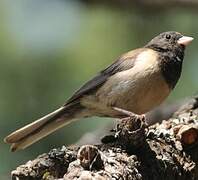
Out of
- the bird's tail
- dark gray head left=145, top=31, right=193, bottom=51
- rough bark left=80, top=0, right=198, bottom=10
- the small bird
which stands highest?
rough bark left=80, top=0, right=198, bottom=10

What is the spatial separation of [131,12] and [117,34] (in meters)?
0.37

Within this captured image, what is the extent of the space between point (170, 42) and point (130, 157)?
6.06 ft

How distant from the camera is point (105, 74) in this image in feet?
13.3

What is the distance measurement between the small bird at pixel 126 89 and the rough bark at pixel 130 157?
2.01ft

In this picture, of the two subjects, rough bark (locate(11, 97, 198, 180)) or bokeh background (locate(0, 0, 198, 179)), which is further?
bokeh background (locate(0, 0, 198, 179))

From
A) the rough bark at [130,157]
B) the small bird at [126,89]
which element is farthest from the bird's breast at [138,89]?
the rough bark at [130,157]

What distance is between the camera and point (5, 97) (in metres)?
4.87

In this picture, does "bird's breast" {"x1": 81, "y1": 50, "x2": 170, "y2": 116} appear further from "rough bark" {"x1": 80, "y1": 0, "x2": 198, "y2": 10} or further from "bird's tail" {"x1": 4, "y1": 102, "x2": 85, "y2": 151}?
"rough bark" {"x1": 80, "y1": 0, "x2": 198, "y2": 10}

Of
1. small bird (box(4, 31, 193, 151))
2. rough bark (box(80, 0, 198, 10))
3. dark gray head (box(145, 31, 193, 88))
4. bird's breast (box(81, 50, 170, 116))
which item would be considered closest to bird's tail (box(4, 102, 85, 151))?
small bird (box(4, 31, 193, 151))

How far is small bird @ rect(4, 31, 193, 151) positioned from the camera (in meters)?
3.71

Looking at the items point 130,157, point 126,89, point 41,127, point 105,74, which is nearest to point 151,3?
point 105,74

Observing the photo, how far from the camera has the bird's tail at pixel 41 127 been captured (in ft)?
11.9

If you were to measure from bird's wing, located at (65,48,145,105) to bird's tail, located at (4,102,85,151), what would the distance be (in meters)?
0.09

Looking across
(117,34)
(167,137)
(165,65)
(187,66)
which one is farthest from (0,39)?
(167,137)
